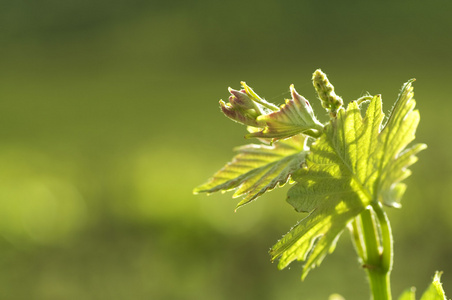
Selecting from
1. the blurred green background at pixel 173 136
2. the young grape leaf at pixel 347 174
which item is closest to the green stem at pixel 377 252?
the young grape leaf at pixel 347 174

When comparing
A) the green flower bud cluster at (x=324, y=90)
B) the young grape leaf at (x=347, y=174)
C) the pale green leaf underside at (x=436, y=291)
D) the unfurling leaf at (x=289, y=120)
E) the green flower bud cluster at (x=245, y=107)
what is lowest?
the pale green leaf underside at (x=436, y=291)

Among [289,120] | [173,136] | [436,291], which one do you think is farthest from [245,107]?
[173,136]

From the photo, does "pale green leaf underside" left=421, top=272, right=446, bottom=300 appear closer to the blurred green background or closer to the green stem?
the green stem

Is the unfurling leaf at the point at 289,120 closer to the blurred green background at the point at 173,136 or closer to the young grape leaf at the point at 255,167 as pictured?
the young grape leaf at the point at 255,167

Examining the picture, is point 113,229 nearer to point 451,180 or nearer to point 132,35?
point 451,180

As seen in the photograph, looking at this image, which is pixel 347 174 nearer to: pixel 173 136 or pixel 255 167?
pixel 255 167

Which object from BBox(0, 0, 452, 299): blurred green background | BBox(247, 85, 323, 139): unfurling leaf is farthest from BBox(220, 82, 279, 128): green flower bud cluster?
BBox(0, 0, 452, 299): blurred green background
